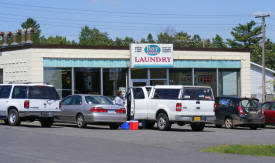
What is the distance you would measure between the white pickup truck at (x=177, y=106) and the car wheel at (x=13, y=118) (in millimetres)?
5336

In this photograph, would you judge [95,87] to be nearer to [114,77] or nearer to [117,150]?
[114,77]

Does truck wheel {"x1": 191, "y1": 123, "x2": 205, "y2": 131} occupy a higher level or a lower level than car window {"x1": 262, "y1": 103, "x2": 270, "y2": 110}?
lower

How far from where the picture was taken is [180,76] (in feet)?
125

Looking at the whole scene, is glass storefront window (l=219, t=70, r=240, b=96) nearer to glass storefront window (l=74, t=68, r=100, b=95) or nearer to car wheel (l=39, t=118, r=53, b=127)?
glass storefront window (l=74, t=68, r=100, b=95)

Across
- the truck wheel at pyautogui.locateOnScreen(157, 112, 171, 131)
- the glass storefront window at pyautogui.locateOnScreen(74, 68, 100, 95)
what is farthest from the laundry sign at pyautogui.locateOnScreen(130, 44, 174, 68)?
the truck wheel at pyautogui.locateOnScreen(157, 112, 171, 131)

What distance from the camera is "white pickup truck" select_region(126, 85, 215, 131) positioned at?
22766 millimetres

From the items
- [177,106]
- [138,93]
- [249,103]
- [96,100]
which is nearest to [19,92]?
[96,100]

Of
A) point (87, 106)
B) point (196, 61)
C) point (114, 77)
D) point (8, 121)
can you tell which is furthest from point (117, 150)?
point (196, 61)

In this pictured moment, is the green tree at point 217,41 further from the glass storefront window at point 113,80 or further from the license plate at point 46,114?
the license plate at point 46,114

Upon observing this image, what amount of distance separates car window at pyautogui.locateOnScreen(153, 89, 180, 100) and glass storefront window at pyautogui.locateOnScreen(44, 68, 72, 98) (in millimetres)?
11559

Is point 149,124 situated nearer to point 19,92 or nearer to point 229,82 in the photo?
point 19,92

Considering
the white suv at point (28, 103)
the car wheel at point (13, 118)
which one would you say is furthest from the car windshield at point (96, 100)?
the car wheel at point (13, 118)

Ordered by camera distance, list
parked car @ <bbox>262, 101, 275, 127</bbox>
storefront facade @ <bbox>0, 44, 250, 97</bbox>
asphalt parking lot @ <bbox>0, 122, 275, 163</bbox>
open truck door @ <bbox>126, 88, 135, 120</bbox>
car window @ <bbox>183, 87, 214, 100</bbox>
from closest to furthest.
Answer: asphalt parking lot @ <bbox>0, 122, 275, 163</bbox>, car window @ <bbox>183, 87, 214, 100</bbox>, open truck door @ <bbox>126, 88, 135, 120</bbox>, parked car @ <bbox>262, 101, 275, 127</bbox>, storefront facade @ <bbox>0, 44, 250, 97</bbox>

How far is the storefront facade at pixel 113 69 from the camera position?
110 feet
